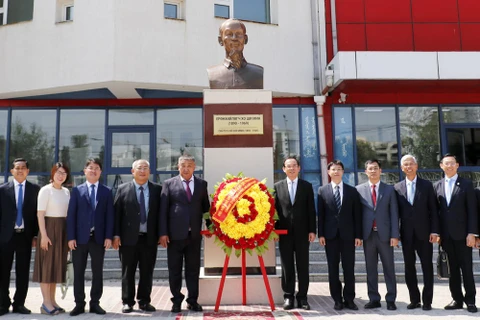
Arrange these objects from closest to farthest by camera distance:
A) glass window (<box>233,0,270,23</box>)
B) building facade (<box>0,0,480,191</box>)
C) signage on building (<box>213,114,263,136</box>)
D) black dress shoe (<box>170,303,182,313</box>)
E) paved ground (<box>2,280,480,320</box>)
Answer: paved ground (<box>2,280,480,320</box>) → black dress shoe (<box>170,303,182,313</box>) → signage on building (<box>213,114,263,136</box>) → building facade (<box>0,0,480,191</box>) → glass window (<box>233,0,270,23</box>)

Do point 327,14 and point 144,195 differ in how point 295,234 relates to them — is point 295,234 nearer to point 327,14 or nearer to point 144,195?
point 144,195

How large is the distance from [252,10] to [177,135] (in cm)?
370

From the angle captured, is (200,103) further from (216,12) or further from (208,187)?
(208,187)

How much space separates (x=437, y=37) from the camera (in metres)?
10.6

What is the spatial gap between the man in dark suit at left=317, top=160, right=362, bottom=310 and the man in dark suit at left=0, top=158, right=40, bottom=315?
344 centimetres

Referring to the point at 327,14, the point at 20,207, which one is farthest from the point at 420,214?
the point at 327,14

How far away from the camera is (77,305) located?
471cm

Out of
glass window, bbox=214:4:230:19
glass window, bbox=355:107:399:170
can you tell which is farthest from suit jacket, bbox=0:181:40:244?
glass window, bbox=355:107:399:170

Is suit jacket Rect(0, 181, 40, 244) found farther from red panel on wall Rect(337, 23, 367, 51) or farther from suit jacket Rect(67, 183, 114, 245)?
red panel on wall Rect(337, 23, 367, 51)

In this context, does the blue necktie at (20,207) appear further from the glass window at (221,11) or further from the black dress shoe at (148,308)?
the glass window at (221,11)

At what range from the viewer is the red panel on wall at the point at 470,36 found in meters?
10.6

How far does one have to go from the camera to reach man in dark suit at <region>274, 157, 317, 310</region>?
16.0 ft

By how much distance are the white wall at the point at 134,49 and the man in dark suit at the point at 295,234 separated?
5482mm

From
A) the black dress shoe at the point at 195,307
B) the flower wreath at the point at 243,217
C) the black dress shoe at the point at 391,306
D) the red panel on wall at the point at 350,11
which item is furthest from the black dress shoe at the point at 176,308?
the red panel on wall at the point at 350,11
